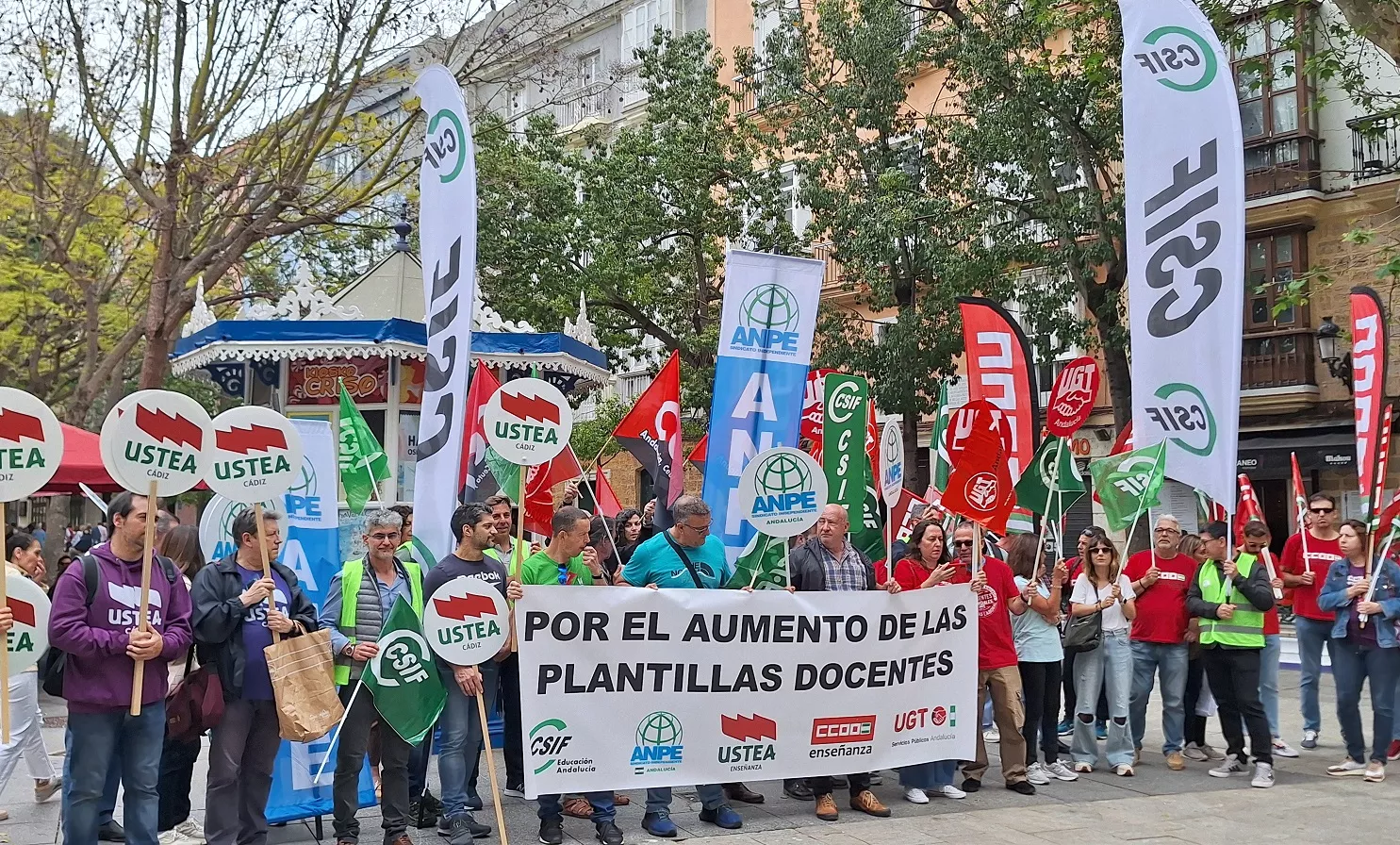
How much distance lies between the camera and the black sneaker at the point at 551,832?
7.02 metres

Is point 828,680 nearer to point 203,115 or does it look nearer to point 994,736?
point 994,736

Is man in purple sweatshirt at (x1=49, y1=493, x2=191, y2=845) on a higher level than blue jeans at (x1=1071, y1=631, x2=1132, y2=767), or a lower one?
higher

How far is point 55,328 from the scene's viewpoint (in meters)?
24.0

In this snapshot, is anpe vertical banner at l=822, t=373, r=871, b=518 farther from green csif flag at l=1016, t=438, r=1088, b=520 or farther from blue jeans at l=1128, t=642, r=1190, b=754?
blue jeans at l=1128, t=642, r=1190, b=754

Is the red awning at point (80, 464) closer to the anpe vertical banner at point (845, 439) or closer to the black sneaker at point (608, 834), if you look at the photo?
the anpe vertical banner at point (845, 439)

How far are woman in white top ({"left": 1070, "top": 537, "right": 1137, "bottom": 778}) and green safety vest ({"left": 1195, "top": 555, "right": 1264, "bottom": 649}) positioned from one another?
0.53 m

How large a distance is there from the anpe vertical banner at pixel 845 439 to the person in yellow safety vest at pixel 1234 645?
2.55m

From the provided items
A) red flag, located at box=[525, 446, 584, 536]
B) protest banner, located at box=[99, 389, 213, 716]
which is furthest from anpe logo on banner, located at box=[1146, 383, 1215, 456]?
protest banner, located at box=[99, 389, 213, 716]

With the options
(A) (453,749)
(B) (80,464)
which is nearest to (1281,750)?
(A) (453,749)

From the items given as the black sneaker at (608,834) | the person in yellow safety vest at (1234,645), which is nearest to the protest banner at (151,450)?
the black sneaker at (608,834)

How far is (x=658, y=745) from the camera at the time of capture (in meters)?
7.31

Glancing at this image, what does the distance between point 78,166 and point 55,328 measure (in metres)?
6.78

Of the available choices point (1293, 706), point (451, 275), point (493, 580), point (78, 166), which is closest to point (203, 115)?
point (78, 166)

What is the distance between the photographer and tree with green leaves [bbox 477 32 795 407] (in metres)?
21.4
